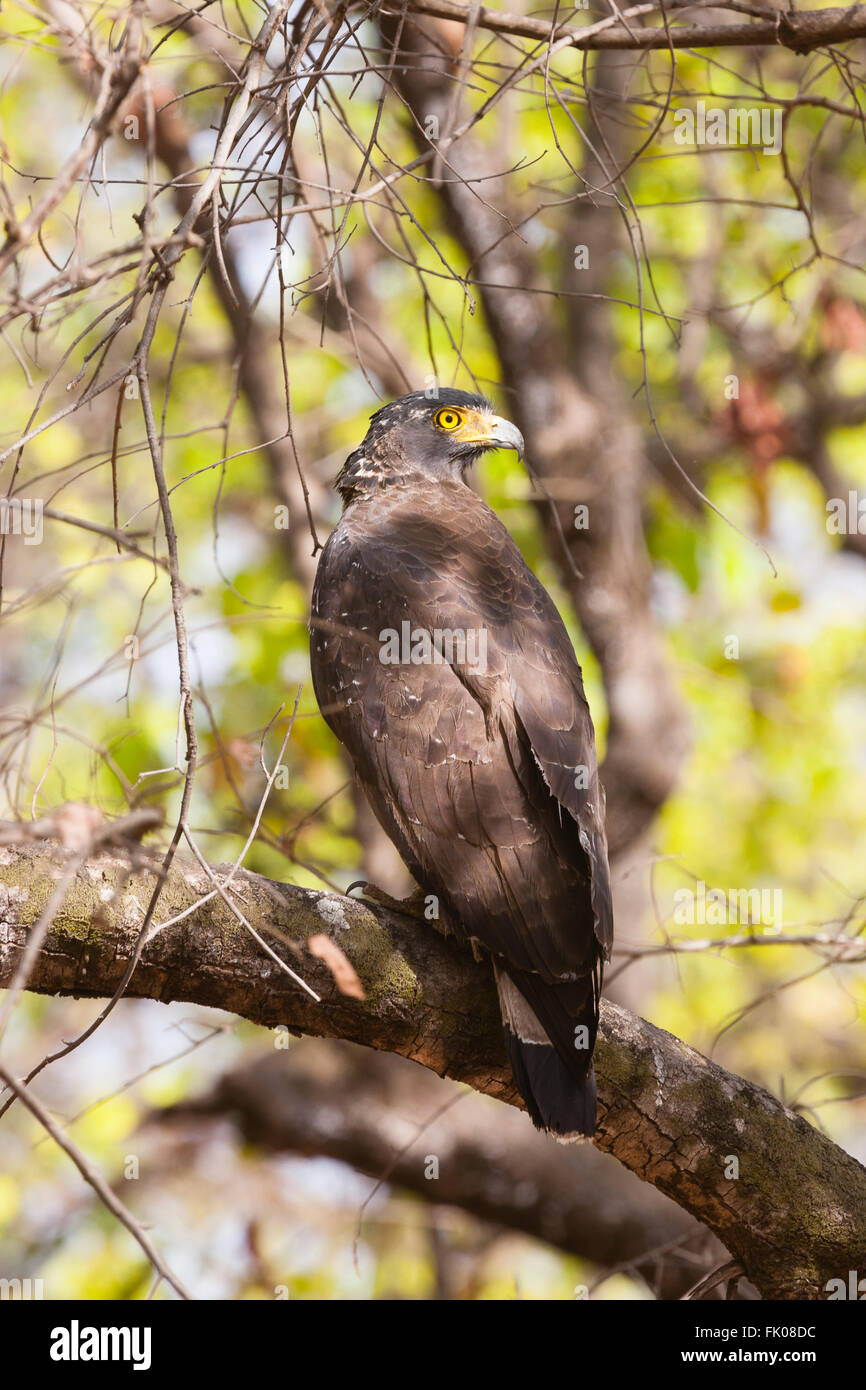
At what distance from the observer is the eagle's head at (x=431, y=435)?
4465 mm

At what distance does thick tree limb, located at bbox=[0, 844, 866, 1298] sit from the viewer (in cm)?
274

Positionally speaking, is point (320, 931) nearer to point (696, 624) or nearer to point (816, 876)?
point (696, 624)

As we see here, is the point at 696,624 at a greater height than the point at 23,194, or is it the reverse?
the point at 696,624

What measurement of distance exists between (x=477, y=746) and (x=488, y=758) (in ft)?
0.14

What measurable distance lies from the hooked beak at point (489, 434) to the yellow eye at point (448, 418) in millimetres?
40

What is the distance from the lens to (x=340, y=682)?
3.57 meters
